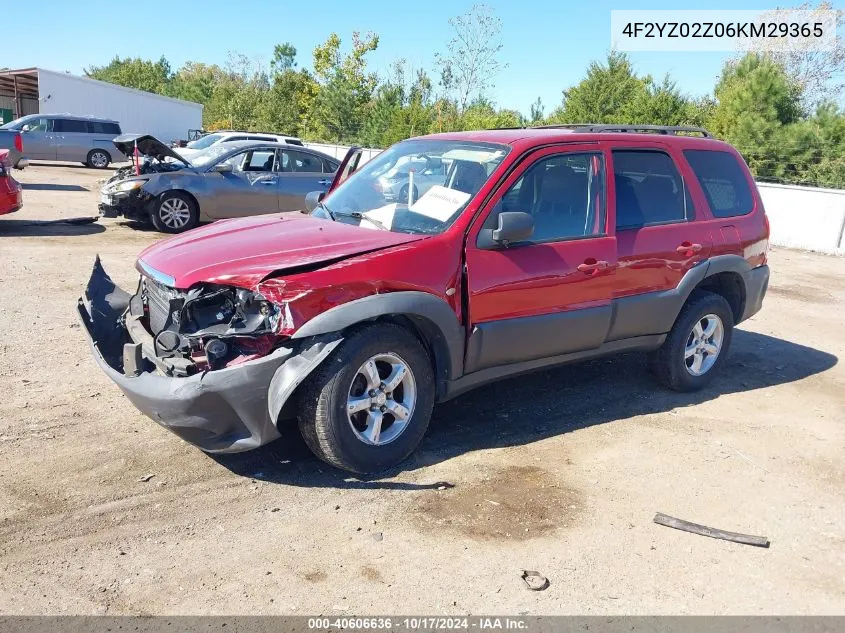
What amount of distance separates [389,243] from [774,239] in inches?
534

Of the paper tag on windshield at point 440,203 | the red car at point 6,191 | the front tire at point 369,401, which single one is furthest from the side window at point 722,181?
the red car at point 6,191

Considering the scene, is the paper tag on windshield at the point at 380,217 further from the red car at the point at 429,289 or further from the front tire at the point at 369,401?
the front tire at the point at 369,401

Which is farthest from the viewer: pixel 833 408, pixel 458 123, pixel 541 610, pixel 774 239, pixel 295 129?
pixel 295 129

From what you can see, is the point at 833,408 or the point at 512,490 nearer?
the point at 512,490

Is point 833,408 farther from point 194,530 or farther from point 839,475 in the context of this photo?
point 194,530

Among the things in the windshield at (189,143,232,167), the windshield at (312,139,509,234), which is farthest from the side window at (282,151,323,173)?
the windshield at (312,139,509,234)

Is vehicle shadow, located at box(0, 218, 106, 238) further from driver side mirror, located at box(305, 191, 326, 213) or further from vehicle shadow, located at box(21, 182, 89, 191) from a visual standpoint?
driver side mirror, located at box(305, 191, 326, 213)

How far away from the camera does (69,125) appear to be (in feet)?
82.2

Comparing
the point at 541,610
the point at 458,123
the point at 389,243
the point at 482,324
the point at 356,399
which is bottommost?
the point at 541,610

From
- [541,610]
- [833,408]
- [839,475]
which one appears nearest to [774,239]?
[833,408]

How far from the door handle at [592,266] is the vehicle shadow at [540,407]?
110 centimetres

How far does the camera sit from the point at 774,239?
50.6 ft

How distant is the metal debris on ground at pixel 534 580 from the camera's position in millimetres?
3283

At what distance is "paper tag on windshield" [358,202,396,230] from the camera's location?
4606mm
